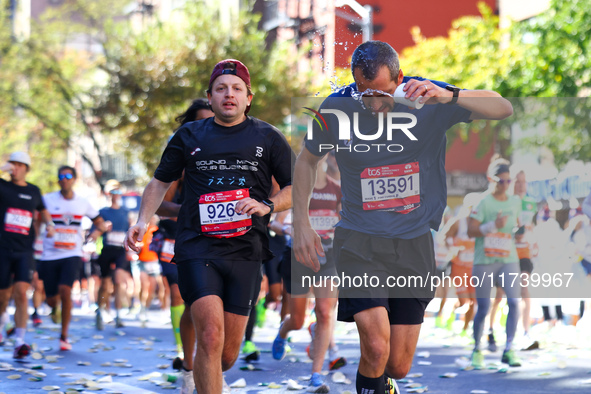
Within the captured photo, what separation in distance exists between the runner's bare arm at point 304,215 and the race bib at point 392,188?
35cm

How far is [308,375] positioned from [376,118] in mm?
4035

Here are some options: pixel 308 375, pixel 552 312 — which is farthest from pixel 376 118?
pixel 552 312

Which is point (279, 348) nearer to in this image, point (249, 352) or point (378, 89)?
point (249, 352)

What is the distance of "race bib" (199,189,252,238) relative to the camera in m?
5.49

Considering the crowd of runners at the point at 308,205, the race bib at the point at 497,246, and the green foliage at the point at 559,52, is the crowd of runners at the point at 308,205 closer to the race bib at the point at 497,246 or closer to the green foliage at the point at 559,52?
the race bib at the point at 497,246

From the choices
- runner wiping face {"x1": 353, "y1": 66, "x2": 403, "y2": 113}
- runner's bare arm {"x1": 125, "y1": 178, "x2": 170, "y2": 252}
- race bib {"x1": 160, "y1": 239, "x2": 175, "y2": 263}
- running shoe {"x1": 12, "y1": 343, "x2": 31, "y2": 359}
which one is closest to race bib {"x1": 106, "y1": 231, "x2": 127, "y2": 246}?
running shoe {"x1": 12, "y1": 343, "x2": 31, "y2": 359}

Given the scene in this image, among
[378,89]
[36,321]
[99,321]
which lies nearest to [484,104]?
[378,89]

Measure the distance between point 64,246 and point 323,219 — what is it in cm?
372

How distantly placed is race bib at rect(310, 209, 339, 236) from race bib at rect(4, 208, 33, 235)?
3.75 meters

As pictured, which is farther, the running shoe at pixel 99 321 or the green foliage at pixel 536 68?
the green foliage at pixel 536 68

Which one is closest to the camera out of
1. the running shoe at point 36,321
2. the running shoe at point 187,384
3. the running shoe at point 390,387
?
the running shoe at point 390,387

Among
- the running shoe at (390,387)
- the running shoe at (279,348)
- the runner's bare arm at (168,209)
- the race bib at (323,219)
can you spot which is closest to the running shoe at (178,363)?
the running shoe at (279,348)

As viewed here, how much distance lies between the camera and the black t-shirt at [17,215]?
1051 cm

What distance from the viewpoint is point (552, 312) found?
12.9m
